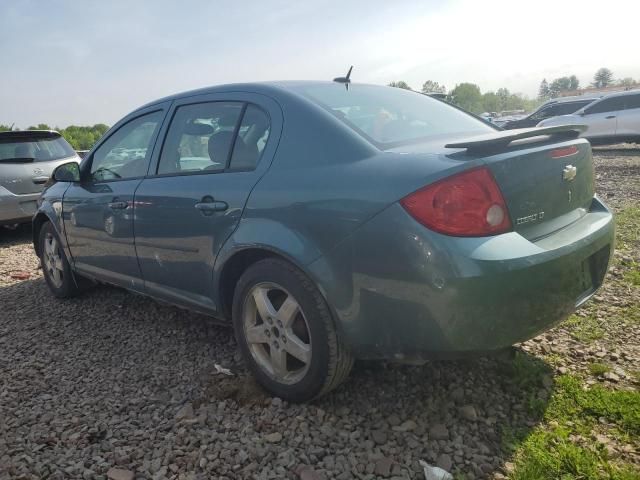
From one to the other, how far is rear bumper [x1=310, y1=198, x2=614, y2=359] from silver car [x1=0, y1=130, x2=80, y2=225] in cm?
609

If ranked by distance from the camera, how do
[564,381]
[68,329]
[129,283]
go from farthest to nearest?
[68,329] < [129,283] < [564,381]

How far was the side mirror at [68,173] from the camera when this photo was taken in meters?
3.99

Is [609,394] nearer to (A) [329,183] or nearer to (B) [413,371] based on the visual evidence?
(B) [413,371]

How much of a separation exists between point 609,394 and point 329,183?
167cm

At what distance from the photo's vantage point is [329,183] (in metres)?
2.26

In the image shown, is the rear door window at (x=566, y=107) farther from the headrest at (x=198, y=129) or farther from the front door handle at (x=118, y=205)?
the front door handle at (x=118, y=205)

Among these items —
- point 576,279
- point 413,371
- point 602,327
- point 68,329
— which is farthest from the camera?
point 68,329

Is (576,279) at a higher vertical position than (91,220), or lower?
lower

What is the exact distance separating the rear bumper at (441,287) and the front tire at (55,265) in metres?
3.06

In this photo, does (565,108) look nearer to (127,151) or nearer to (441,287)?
(127,151)

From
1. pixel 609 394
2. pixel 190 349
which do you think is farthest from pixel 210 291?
pixel 609 394

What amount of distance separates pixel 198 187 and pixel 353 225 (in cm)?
112

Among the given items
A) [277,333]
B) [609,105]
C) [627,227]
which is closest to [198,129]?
[277,333]

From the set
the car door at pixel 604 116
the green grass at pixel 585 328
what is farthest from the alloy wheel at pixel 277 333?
the car door at pixel 604 116
